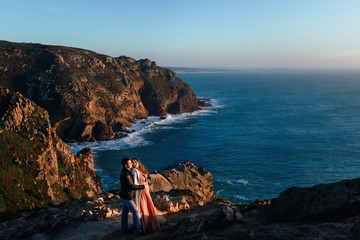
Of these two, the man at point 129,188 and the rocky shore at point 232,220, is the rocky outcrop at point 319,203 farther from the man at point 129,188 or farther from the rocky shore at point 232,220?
the man at point 129,188

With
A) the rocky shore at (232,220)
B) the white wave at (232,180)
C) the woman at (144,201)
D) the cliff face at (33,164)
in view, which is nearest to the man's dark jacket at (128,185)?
the woman at (144,201)

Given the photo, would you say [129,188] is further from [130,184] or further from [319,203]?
[319,203]

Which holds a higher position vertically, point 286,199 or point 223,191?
point 286,199

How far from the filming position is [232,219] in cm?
1174

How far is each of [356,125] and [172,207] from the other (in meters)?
99.3

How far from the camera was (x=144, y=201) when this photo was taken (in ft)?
39.7

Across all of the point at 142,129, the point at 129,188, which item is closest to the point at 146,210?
the point at 129,188

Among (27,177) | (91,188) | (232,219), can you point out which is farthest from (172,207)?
(91,188)

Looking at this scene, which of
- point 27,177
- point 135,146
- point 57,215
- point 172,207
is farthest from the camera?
point 135,146

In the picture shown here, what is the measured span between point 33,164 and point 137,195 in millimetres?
26860

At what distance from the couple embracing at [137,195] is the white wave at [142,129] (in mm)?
65153

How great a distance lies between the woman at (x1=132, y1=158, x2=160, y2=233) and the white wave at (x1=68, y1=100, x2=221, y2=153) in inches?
2561

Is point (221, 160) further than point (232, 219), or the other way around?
point (221, 160)

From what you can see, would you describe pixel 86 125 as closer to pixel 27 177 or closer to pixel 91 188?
pixel 91 188
